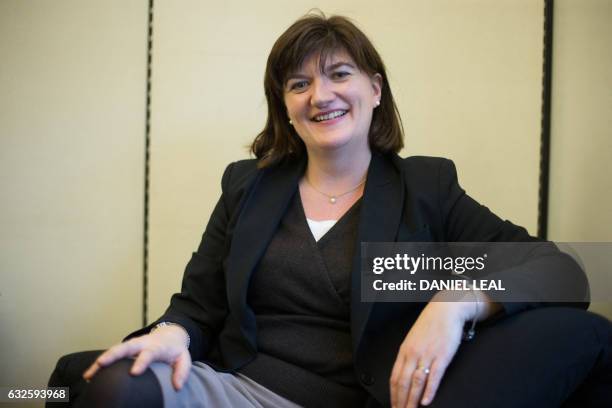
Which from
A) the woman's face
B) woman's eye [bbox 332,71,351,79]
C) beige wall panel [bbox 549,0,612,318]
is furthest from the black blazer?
Answer: beige wall panel [bbox 549,0,612,318]

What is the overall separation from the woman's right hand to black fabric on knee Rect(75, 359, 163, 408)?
0.01 m

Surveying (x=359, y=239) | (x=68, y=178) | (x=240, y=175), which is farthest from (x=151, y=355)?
(x=68, y=178)

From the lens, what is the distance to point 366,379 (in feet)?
3.53

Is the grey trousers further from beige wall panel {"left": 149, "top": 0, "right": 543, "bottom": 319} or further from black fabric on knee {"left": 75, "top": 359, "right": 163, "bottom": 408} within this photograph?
beige wall panel {"left": 149, "top": 0, "right": 543, "bottom": 319}

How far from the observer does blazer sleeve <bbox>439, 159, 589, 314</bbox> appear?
994 mm

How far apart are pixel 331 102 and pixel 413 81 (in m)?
0.62

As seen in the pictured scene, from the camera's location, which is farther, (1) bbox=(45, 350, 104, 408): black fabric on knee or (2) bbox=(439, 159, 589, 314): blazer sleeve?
(1) bbox=(45, 350, 104, 408): black fabric on knee

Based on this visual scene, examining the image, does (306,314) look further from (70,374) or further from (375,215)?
(70,374)

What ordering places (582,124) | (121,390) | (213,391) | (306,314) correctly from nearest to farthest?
(121,390)
(213,391)
(306,314)
(582,124)

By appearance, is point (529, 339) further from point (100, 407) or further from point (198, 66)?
point (198, 66)

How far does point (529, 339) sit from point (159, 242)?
4.14 feet

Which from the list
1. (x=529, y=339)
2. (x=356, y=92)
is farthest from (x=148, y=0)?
(x=529, y=339)

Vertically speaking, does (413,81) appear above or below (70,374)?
above

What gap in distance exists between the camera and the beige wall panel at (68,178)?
5.83ft
